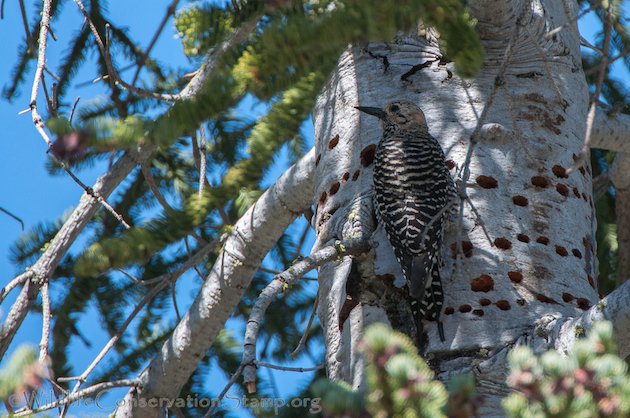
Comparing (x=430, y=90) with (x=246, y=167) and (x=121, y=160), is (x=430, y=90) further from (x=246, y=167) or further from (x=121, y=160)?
(x=246, y=167)

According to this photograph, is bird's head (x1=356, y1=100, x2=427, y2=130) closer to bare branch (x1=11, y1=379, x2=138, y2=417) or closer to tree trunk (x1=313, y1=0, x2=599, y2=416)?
tree trunk (x1=313, y1=0, x2=599, y2=416)

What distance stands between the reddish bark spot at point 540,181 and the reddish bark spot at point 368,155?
2.07 feet

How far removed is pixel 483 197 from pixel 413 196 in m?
0.53

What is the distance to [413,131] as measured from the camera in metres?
4.07

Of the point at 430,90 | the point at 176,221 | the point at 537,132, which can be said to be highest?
the point at 176,221

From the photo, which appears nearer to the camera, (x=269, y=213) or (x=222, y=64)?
(x=222, y=64)

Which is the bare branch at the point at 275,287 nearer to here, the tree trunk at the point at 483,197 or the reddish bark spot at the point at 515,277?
the tree trunk at the point at 483,197

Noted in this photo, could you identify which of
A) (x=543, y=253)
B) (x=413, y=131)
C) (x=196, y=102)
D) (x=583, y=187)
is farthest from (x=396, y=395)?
(x=413, y=131)

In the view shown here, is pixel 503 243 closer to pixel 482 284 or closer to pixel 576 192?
pixel 482 284

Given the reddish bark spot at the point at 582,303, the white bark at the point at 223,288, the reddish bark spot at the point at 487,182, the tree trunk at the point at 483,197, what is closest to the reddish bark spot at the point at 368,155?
the tree trunk at the point at 483,197

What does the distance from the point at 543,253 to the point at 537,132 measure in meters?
0.61

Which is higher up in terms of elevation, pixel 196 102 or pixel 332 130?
pixel 196 102

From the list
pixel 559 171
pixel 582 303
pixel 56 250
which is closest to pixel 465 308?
pixel 582 303

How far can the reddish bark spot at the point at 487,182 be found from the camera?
10.6 feet
